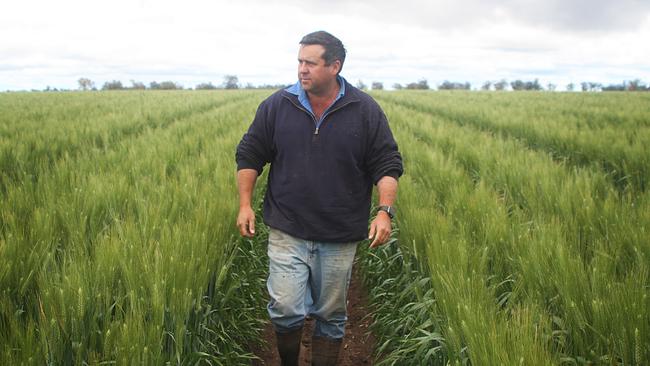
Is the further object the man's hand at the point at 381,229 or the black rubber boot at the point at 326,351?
the black rubber boot at the point at 326,351

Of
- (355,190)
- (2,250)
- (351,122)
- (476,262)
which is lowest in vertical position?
(476,262)

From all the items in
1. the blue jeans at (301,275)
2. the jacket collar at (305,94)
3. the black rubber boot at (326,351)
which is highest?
the jacket collar at (305,94)

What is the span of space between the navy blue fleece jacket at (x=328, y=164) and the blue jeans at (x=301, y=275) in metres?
0.08

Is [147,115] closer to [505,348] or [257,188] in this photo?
[257,188]

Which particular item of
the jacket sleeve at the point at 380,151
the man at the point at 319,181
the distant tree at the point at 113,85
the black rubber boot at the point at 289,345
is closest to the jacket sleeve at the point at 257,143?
the man at the point at 319,181

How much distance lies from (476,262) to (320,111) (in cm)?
115

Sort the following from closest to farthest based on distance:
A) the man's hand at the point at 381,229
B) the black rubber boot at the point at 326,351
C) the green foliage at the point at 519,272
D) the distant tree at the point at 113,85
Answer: the green foliage at the point at 519,272 < the man's hand at the point at 381,229 < the black rubber boot at the point at 326,351 < the distant tree at the point at 113,85

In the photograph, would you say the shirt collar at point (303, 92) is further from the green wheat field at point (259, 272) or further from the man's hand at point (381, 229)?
the green wheat field at point (259, 272)

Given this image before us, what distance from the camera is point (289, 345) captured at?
272cm

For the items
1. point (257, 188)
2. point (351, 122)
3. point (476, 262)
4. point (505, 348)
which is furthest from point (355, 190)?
point (257, 188)

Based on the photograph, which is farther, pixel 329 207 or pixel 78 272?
pixel 329 207

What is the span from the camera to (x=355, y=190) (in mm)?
2605

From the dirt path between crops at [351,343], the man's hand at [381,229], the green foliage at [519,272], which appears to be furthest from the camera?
the dirt path between crops at [351,343]

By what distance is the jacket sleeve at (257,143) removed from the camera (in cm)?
272
